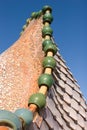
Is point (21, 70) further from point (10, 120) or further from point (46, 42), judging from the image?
point (10, 120)

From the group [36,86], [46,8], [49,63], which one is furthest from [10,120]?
[46,8]

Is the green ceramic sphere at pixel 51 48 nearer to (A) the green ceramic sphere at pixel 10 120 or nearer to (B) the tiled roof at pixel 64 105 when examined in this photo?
(B) the tiled roof at pixel 64 105

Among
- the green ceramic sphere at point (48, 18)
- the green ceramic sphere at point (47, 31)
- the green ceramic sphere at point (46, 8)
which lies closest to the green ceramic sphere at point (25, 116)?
the green ceramic sphere at point (47, 31)

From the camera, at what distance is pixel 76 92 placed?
5094 mm

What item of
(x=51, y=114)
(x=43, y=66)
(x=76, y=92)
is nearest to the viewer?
(x=51, y=114)

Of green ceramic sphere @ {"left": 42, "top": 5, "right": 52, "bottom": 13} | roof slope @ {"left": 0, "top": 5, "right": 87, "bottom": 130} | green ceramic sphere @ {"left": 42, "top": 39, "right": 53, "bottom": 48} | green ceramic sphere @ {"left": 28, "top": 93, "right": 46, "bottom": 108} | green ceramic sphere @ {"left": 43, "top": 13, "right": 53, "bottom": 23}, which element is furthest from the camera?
green ceramic sphere @ {"left": 42, "top": 5, "right": 52, "bottom": 13}

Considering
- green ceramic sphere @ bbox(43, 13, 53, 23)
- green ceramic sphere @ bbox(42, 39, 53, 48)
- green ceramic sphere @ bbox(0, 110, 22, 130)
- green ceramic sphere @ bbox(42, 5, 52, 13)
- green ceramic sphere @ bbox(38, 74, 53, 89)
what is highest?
green ceramic sphere @ bbox(42, 5, 52, 13)

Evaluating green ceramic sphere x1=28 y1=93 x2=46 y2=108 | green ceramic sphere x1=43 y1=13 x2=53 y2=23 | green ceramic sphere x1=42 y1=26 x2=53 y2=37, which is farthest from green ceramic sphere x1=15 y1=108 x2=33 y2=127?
green ceramic sphere x1=43 y1=13 x2=53 y2=23

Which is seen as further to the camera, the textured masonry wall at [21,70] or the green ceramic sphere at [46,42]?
the green ceramic sphere at [46,42]

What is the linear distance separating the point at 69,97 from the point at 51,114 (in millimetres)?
888

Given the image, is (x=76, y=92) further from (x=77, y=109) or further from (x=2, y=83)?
(x=2, y=83)

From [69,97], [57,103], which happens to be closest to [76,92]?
[69,97]

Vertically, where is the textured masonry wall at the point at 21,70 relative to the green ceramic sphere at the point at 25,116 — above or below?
above

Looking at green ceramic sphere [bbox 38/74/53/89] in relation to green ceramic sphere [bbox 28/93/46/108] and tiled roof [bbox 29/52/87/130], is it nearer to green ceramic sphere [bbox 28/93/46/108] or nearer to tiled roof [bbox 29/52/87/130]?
tiled roof [bbox 29/52/87/130]
